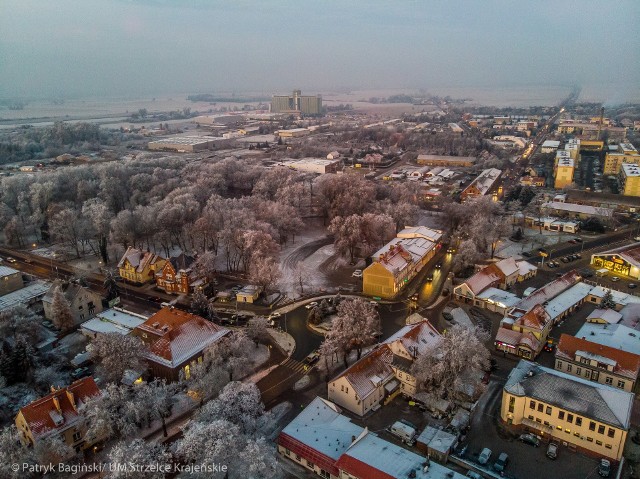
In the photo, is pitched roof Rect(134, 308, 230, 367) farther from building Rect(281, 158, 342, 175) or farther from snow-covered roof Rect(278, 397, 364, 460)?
building Rect(281, 158, 342, 175)

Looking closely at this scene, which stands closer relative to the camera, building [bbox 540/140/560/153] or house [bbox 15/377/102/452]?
house [bbox 15/377/102/452]

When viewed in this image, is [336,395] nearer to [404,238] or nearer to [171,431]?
[171,431]

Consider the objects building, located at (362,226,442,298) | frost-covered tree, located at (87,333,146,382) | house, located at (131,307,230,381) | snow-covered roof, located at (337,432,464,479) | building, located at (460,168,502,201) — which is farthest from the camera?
building, located at (460,168,502,201)

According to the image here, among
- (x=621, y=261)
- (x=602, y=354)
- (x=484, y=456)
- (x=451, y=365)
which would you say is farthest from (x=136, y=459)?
(x=621, y=261)

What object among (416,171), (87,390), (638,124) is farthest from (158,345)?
(638,124)

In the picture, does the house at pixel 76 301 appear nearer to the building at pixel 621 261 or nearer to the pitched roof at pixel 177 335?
the pitched roof at pixel 177 335

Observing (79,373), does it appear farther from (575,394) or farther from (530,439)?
(575,394)

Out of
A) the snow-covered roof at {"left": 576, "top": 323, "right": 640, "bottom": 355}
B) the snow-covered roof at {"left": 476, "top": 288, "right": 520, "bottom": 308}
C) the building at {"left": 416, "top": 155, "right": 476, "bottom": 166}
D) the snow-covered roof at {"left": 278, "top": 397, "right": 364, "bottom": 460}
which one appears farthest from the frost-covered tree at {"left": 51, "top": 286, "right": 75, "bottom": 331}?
the building at {"left": 416, "top": 155, "right": 476, "bottom": 166}
